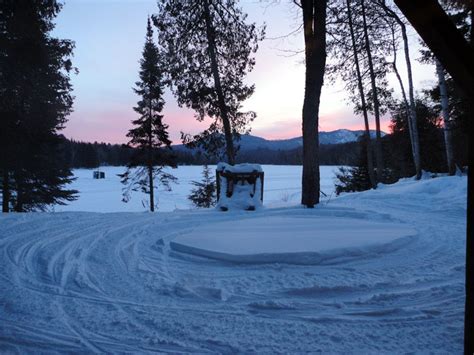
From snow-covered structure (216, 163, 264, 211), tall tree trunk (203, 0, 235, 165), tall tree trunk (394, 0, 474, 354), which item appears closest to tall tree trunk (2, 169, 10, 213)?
tall tree trunk (203, 0, 235, 165)

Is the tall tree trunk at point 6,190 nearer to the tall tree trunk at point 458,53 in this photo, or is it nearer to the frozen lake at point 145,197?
the frozen lake at point 145,197

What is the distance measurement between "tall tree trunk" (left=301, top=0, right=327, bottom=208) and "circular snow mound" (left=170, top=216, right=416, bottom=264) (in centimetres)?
214

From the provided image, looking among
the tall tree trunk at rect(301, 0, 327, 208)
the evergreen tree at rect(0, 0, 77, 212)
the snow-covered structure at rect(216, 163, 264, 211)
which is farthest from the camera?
the evergreen tree at rect(0, 0, 77, 212)

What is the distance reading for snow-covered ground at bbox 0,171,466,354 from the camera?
205 cm

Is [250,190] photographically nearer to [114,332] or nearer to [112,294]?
[112,294]

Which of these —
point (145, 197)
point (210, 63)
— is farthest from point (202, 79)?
point (145, 197)

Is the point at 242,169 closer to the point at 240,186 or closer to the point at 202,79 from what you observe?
the point at 240,186

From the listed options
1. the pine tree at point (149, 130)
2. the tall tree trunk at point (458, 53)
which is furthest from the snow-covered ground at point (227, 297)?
the pine tree at point (149, 130)

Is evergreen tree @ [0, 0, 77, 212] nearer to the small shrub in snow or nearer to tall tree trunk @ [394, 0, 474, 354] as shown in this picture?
tall tree trunk @ [394, 0, 474, 354]

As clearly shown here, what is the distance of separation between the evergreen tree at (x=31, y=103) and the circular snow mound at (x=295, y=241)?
10.0 m

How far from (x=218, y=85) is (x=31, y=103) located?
7753 mm

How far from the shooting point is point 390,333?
2096mm

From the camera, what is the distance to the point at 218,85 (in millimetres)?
11867

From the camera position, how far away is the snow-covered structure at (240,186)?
7.90m
